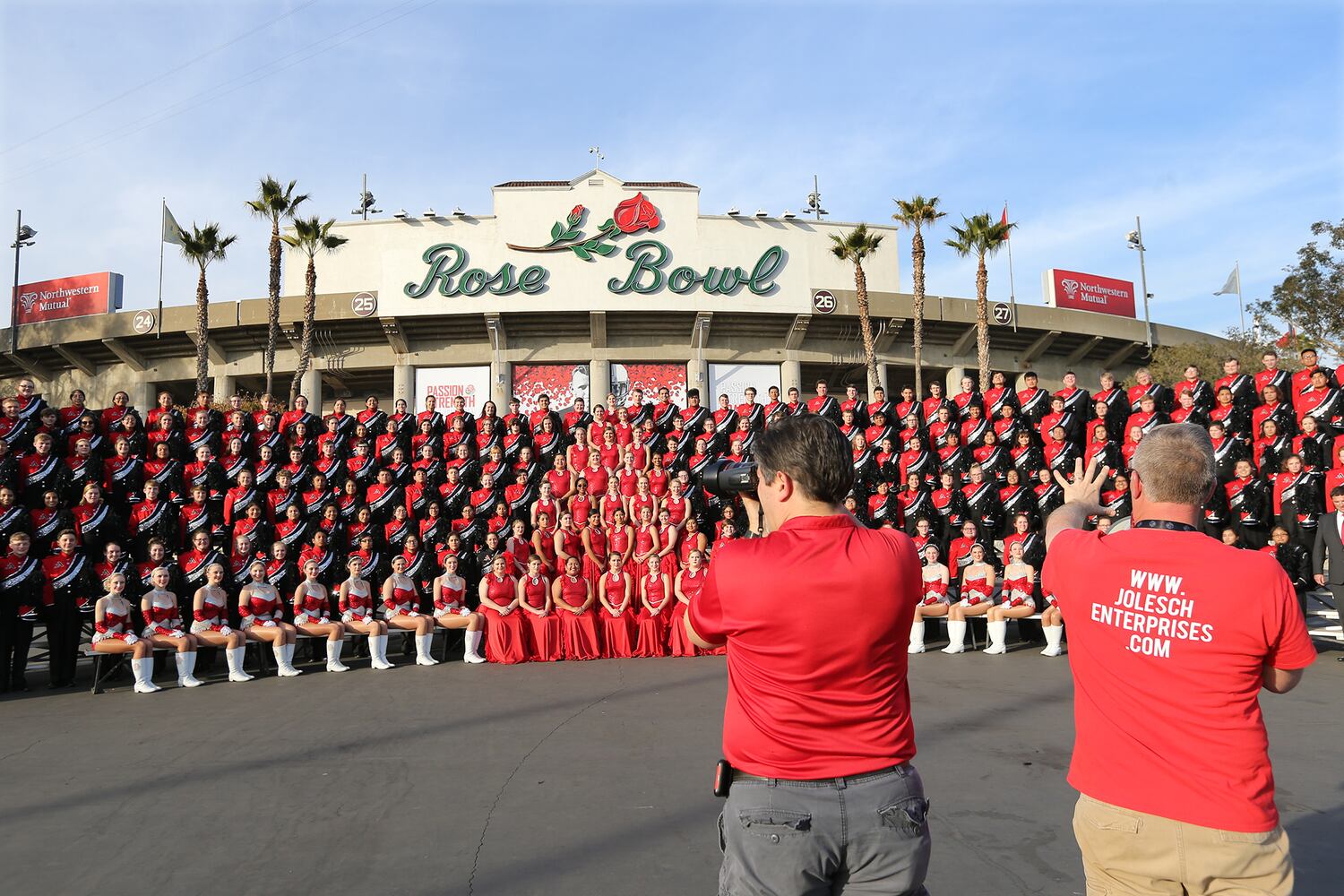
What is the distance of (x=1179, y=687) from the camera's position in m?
1.96

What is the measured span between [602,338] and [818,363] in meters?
8.25

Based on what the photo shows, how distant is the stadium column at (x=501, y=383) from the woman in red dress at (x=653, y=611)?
65.5 feet

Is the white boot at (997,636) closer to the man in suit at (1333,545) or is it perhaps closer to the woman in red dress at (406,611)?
the man in suit at (1333,545)

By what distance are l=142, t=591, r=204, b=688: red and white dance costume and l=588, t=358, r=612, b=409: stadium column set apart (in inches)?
824

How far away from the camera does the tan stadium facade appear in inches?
1136

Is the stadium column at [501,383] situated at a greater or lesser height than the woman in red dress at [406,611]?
greater

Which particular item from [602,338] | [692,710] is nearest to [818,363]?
[602,338]

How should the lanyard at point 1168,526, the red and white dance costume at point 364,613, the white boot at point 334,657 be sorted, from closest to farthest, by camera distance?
the lanyard at point 1168,526 < the white boot at point 334,657 < the red and white dance costume at point 364,613

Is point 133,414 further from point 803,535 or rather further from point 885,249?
point 885,249

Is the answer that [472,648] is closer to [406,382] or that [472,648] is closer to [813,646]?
[813,646]

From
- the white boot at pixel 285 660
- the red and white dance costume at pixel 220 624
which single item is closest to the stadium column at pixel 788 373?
the white boot at pixel 285 660

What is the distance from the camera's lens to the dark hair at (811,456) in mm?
1945

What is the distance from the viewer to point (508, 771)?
16.1 ft

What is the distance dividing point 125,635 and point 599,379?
70.6 feet
